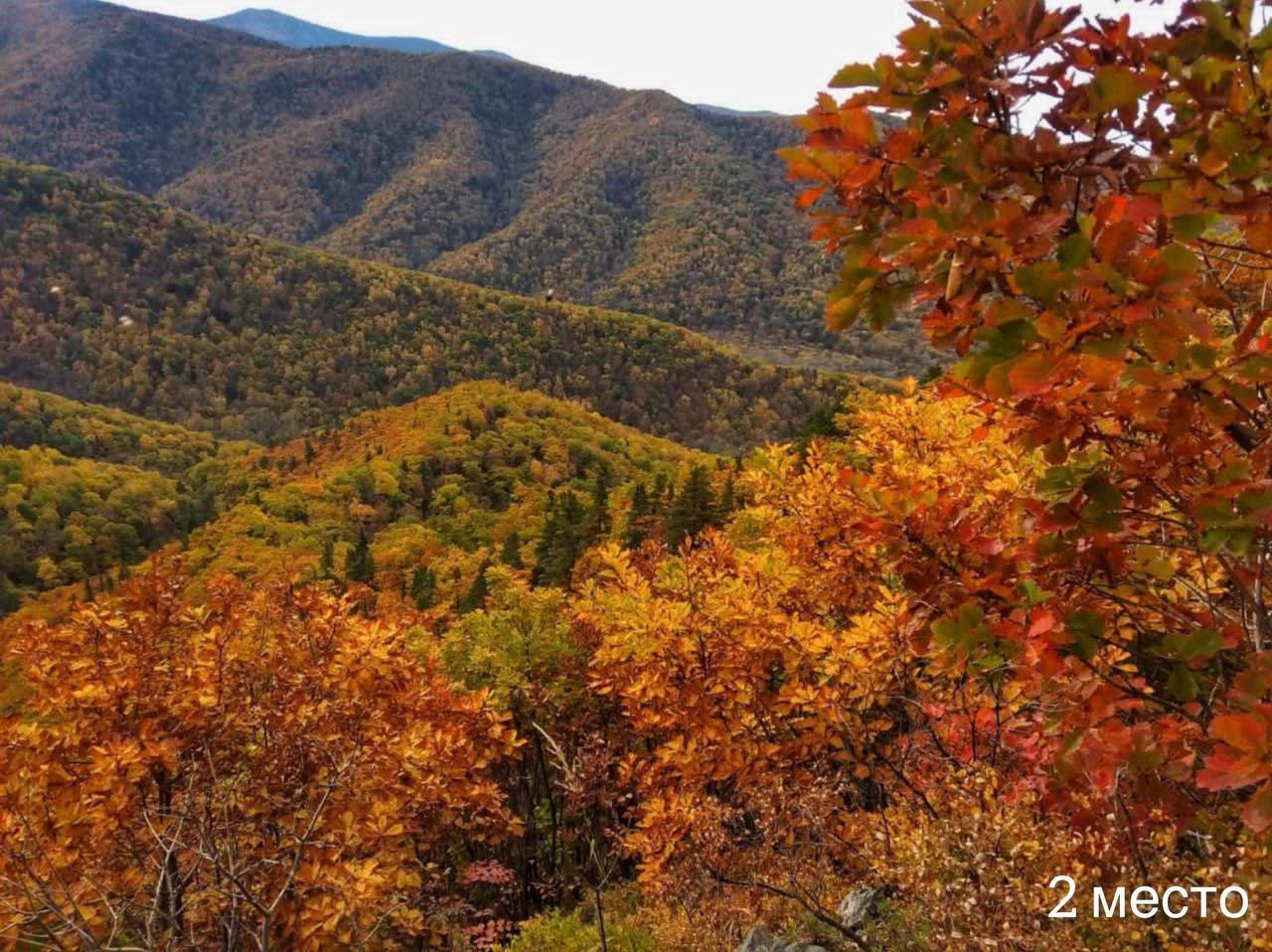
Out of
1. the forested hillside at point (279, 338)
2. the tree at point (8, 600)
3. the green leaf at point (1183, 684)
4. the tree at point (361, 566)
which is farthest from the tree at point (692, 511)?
the forested hillside at point (279, 338)

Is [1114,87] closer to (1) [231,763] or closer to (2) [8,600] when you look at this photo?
(1) [231,763]

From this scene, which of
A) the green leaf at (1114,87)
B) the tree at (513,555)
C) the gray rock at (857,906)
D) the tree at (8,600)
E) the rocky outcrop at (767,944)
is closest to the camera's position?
the green leaf at (1114,87)

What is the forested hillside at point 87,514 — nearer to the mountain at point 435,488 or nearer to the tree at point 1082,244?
the mountain at point 435,488

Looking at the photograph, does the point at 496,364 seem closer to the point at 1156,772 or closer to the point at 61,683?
the point at 61,683

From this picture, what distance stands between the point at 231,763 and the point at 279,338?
10264cm

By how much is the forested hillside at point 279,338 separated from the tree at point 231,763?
196ft

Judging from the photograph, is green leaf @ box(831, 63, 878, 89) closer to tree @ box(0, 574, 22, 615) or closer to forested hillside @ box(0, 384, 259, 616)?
forested hillside @ box(0, 384, 259, 616)

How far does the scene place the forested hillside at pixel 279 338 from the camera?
261ft

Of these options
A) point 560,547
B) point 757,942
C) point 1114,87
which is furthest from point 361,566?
point 1114,87

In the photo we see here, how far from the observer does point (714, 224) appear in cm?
15900

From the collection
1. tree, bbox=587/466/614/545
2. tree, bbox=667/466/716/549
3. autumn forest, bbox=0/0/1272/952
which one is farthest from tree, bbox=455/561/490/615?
tree, bbox=667/466/716/549

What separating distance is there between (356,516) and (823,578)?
29.7 metres

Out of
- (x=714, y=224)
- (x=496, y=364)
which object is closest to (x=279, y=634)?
(x=496, y=364)

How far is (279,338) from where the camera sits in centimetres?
10044
